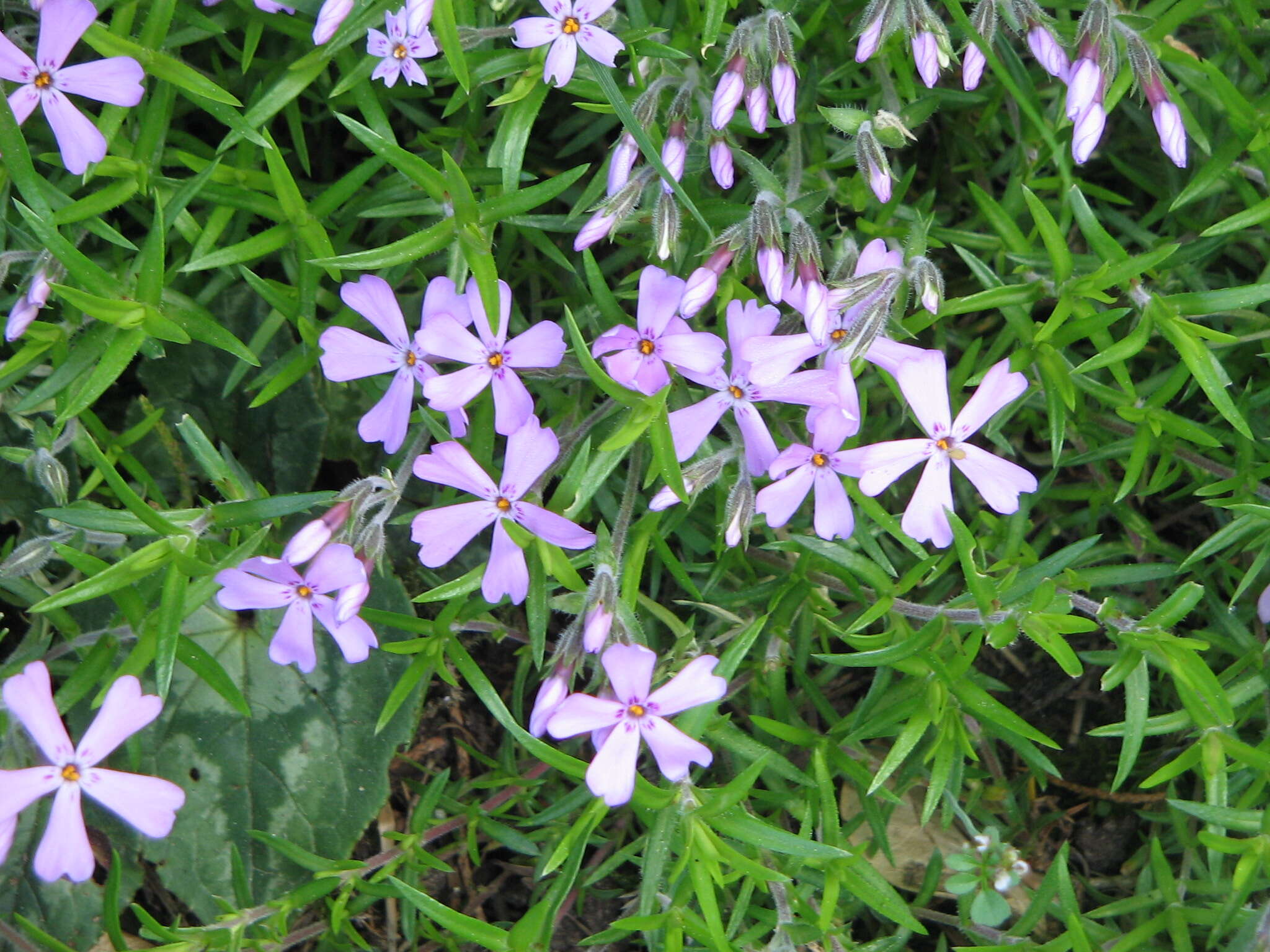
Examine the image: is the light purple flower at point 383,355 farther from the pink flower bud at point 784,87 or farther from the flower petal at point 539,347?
the pink flower bud at point 784,87

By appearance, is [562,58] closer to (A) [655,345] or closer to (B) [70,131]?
(A) [655,345]

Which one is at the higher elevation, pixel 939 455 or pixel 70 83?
pixel 70 83

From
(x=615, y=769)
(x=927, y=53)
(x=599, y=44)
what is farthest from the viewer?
(x=927, y=53)

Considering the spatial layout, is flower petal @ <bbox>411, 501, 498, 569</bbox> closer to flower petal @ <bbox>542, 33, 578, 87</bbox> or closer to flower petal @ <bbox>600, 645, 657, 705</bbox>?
flower petal @ <bbox>600, 645, 657, 705</bbox>

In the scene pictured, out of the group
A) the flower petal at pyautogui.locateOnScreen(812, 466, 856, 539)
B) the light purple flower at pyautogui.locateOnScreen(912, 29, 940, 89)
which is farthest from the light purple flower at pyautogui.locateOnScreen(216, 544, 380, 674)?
the light purple flower at pyautogui.locateOnScreen(912, 29, 940, 89)

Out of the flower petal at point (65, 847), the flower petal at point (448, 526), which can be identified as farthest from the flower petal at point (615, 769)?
the flower petal at point (65, 847)

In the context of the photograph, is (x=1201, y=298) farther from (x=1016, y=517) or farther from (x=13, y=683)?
(x=13, y=683)

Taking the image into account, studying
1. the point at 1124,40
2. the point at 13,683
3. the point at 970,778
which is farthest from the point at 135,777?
the point at 1124,40

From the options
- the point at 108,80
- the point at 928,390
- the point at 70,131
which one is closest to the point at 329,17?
the point at 108,80
